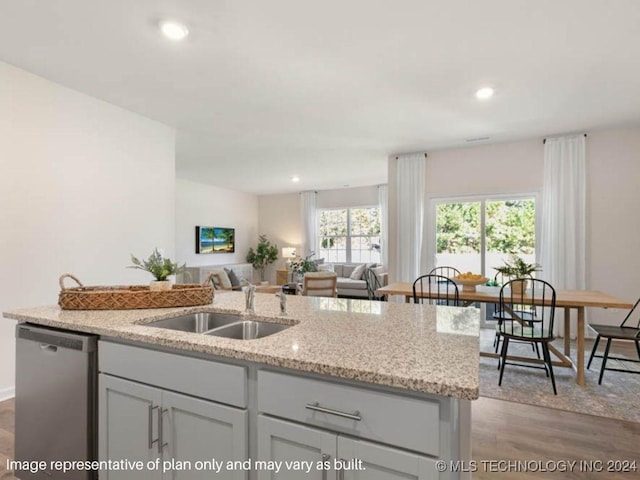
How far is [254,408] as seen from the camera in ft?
3.95

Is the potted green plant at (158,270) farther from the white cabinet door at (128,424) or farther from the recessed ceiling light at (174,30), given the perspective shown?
the recessed ceiling light at (174,30)

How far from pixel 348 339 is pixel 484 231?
446cm

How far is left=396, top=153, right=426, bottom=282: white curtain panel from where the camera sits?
5.35 meters

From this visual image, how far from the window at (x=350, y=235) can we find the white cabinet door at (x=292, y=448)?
7386 mm

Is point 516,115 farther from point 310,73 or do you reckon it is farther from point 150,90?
point 150,90

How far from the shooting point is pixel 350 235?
8711 millimetres

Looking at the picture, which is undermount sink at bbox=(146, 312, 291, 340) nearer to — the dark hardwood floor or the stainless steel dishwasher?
the stainless steel dishwasher

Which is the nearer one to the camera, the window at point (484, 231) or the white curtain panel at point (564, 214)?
the white curtain panel at point (564, 214)

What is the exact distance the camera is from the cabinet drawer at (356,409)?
37.2 inches

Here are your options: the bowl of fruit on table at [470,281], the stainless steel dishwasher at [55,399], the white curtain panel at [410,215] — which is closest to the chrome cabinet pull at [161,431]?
the stainless steel dishwasher at [55,399]

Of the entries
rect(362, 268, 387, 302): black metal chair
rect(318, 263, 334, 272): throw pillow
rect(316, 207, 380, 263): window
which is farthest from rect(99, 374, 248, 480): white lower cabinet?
rect(316, 207, 380, 263): window

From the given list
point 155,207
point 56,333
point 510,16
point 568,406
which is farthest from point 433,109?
point 56,333

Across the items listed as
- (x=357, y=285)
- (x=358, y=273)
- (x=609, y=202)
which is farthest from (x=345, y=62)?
(x=358, y=273)

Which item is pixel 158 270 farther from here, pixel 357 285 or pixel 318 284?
pixel 357 285
